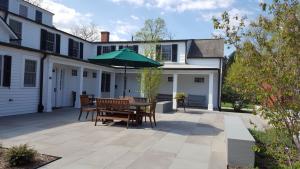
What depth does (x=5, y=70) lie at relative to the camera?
11203 mm

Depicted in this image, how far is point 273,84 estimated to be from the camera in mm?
3926

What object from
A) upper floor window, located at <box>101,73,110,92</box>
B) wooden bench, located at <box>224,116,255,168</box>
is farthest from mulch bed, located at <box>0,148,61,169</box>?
upper floor window, located at <box>101,73,110,92</box>

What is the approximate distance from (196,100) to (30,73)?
517 inches

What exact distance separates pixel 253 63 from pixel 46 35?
53.6ft

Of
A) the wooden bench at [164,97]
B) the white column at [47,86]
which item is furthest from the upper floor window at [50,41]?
the wooden bench at [164,97]

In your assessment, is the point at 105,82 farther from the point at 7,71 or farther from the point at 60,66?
the point at 7,71

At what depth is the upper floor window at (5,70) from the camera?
11080 mm

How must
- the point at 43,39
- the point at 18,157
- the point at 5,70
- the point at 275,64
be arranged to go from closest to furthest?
the point at 275,64, the point at 18,157, the point at 5,70, the point at 43,39

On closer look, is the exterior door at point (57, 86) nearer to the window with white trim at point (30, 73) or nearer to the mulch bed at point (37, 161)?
the window with white trim at point (30, 73)

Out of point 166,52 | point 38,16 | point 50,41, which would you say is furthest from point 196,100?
point 38,16

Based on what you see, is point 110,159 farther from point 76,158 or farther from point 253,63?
point 253,63

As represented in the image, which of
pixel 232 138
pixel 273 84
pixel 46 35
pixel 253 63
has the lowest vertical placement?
pixel 232 138

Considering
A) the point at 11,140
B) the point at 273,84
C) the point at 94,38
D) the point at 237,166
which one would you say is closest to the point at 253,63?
the point at 273,84

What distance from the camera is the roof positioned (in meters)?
21.9
